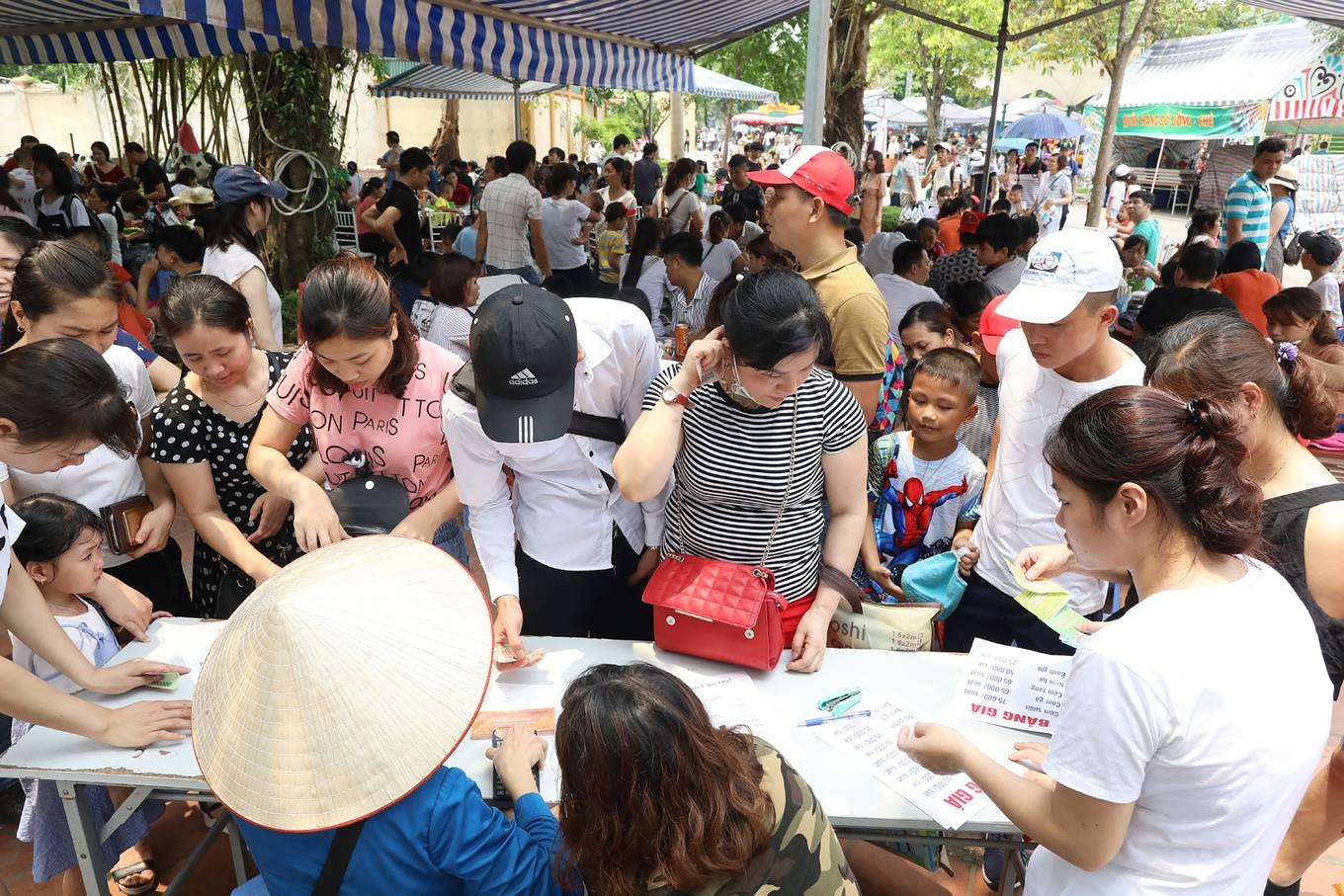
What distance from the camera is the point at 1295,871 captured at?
202cm

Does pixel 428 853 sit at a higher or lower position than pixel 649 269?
lower

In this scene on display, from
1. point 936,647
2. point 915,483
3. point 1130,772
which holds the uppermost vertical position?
point 1130,772

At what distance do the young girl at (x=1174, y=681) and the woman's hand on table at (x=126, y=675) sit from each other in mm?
1781

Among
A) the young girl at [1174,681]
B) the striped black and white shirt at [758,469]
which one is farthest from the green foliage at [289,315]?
the young girl at [1174,681]

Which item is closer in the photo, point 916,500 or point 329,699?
point 329,699

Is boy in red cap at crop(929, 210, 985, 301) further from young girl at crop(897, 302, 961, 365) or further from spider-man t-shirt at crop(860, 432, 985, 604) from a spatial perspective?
spider-man t-shirt at crop(860, 432, 985, 604)

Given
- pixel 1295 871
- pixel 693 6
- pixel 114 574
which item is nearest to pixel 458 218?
pixel 693 6

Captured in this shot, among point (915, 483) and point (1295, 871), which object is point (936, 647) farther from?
point (1295, 871)

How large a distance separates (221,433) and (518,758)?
4.07 ft

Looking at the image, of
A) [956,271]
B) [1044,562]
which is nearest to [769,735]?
[1044,562]

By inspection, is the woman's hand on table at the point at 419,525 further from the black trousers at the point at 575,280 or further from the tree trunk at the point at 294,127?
the tree trunk at the point at 294,127

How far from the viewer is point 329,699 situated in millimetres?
1158

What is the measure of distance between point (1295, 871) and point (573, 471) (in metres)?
1.90

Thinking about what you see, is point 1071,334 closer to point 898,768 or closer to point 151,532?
point 898,768
